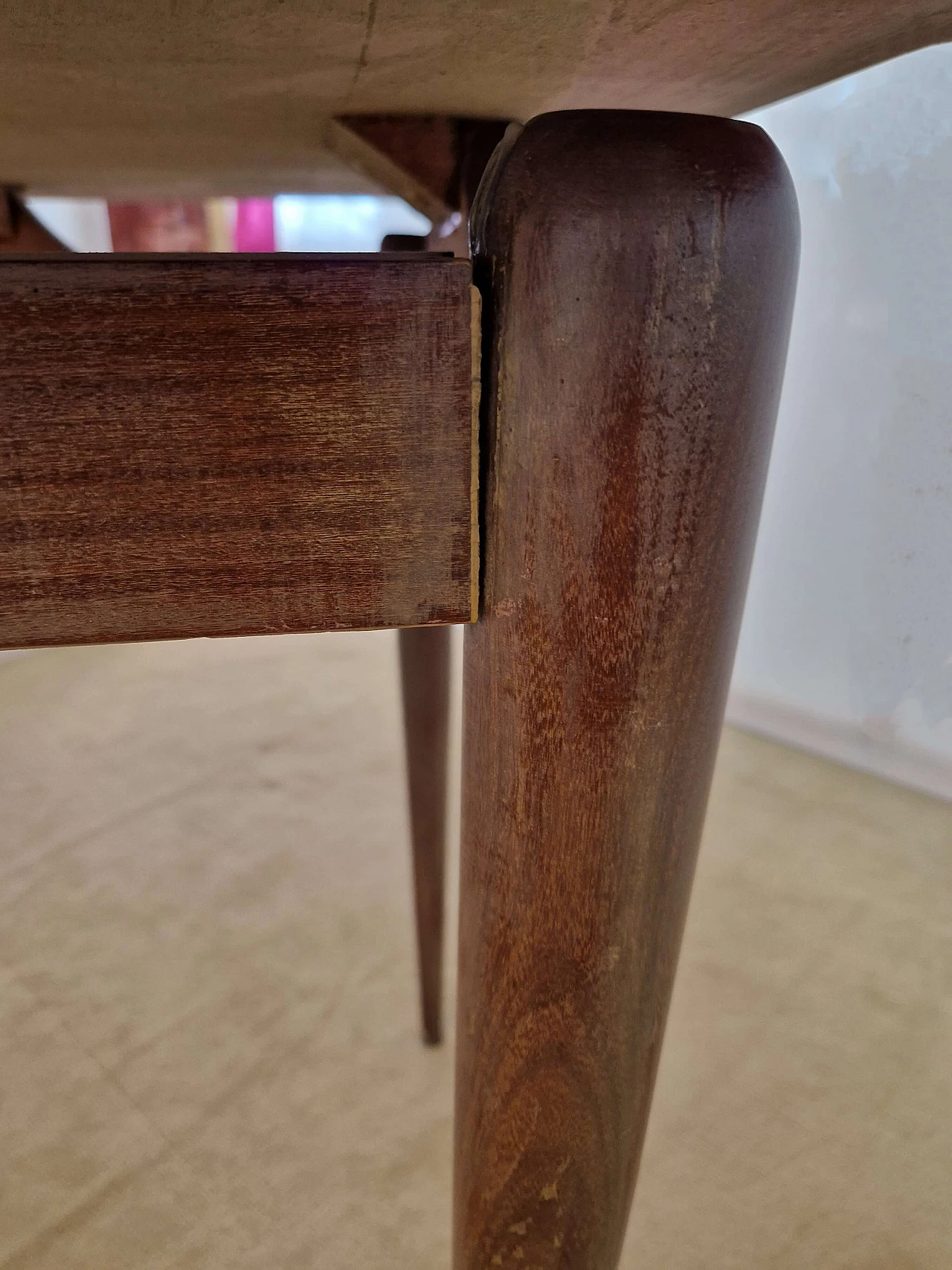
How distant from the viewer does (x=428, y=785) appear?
28.8 inches

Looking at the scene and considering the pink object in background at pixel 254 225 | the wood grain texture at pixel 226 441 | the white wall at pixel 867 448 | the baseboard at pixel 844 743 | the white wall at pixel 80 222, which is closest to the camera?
the wood grain texture at pixel 226 441

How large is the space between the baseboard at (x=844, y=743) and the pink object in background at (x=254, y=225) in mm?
1310

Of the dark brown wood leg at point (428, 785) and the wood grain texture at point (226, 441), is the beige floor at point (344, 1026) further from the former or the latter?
the wood grain texture at point (226, 441)

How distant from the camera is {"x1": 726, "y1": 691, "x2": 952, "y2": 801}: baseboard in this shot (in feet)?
3.76

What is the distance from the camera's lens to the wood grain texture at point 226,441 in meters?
0.22

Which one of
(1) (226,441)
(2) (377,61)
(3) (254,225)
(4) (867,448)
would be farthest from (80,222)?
(1) (226,441)

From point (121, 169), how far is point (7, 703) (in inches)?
35.4

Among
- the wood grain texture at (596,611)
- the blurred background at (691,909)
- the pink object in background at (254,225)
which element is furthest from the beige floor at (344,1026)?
the pink object in background at (254,225)

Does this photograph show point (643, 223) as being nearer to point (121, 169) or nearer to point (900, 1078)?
point (121, 169)

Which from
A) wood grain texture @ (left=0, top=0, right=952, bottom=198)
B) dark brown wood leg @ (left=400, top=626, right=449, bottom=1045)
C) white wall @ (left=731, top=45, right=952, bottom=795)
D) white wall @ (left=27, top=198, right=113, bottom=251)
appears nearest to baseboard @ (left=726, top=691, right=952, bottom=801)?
white wall @ (left=731, top=45, right=952, bottom=795)

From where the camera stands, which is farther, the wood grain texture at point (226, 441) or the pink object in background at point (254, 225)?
the pink object in background at point (254, 225)

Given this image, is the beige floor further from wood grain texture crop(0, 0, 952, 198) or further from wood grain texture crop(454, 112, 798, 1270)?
wood grain texture crop(0, 0, 952, 198)

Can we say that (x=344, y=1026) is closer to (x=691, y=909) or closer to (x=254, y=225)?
(x=691, y=909)

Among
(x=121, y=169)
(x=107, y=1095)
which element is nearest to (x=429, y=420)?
(x=121, y=169)
